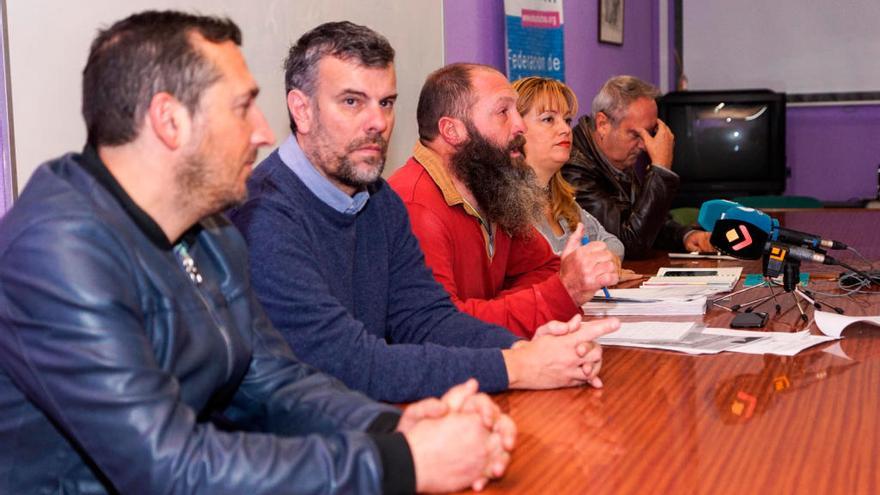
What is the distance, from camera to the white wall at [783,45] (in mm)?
7078

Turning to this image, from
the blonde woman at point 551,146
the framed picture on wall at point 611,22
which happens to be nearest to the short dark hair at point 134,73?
the blonde woman at point 551,146

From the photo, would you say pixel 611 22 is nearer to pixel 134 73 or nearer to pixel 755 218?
pixel 755 218

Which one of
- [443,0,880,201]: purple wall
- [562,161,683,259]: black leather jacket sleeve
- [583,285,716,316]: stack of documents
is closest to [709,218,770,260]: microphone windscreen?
[583,285,716,316]: stack of documents

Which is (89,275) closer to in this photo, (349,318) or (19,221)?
(19,221)

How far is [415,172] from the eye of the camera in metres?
2.69

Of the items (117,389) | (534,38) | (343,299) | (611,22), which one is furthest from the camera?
(611,22)

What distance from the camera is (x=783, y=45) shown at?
23.7ft

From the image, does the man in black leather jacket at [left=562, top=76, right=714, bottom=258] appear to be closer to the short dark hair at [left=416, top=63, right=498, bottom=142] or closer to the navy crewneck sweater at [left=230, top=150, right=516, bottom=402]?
the short dark hair at [left=416, top=63, right=498, bottom=142]

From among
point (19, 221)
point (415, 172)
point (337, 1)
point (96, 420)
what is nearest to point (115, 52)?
point (19, 221)

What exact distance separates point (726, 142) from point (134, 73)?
18.7 feet

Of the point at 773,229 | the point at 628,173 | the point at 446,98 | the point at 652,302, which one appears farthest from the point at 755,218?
the point at 628,173

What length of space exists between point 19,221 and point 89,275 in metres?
0.12

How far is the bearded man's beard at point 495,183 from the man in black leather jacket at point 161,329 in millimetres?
1390

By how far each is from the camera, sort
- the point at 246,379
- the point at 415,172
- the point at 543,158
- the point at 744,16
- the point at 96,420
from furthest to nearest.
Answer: the point at 744,16 → the point at 543,158 → the point at 415,172 → the point at 246,379 → the point at 96,420
